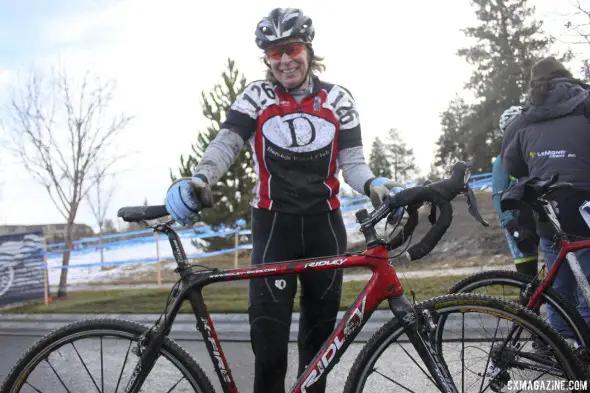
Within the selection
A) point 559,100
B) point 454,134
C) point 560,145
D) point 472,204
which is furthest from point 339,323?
point 454,134

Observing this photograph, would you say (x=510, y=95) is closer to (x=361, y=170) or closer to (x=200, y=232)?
(x=200, y=232)

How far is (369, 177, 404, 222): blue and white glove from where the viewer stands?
2.16 meters

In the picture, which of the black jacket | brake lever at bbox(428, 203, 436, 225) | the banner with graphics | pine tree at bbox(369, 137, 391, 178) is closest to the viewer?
brake lever at bbox(428, 203, 436, 225)

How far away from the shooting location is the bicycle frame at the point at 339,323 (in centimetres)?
202

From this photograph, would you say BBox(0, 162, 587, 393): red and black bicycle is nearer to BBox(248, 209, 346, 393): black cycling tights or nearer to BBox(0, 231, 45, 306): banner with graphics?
BBox(248, 209, 346, 393): black cycling tights

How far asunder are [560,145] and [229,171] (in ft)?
40.9

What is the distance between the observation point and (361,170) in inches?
101

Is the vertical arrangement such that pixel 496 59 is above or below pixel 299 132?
above

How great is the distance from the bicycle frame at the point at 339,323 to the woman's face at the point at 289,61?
95 cm

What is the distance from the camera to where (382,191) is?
2.28 m

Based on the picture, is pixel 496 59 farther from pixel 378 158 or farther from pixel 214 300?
pixel 214 300

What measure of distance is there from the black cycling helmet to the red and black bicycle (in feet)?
3.26

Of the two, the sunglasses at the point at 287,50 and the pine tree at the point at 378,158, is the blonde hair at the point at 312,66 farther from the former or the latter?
the pine tree at the point at 378,158

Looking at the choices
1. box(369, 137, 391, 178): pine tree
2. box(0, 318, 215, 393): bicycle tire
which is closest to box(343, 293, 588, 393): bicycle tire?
box(0, 318, 215, 393): bicycle tire
